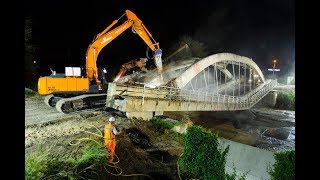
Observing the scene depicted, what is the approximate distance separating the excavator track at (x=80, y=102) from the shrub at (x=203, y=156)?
6571 mm

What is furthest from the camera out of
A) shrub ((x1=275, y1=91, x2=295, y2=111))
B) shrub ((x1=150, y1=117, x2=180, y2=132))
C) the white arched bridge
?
shrub ((x1=275, y1=91, x2=295, y2=111))

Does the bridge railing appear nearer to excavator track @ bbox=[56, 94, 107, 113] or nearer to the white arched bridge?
the white arched bridge

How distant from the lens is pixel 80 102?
11.7 m

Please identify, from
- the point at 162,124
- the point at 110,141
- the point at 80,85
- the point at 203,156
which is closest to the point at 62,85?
the point at 80,85

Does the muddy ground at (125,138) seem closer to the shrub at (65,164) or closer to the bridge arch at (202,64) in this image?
the shrub at (65,164)

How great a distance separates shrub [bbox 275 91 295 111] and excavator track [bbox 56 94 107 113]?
2791 cm

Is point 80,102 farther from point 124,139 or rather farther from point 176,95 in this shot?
point 176,95

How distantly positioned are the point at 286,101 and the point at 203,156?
1158 inches

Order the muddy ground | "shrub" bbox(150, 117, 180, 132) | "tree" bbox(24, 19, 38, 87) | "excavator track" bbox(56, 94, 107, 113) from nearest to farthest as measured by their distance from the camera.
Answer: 1. the muddy ground
2. "excavator track" bbox(56, 94, 107, 113)
3. "shrub" bbox(150, 117, 180, 132)
4. "tree" bbox(24, 19, 38, 87)

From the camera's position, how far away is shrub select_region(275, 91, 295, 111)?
31.3m

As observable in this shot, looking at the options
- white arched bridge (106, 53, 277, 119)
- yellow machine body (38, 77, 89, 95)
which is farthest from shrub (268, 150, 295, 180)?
yellow machine body (38, 77, 89, 95)

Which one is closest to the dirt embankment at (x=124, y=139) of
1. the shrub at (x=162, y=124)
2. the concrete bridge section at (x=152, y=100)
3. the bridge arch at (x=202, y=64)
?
the shrub at (x=162, y=124)

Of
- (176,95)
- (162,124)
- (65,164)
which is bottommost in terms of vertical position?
(65,164)
